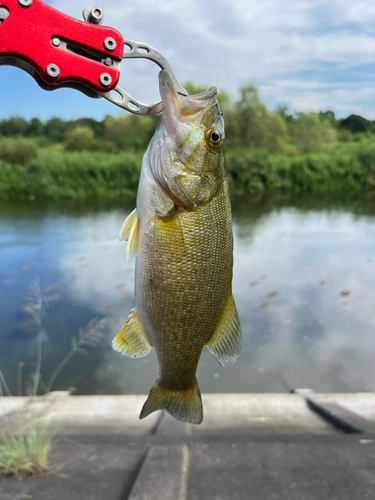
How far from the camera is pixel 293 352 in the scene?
41.2 ft

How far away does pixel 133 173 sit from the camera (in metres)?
20.1

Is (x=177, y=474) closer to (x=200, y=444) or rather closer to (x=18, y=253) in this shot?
(x=200, y=444)

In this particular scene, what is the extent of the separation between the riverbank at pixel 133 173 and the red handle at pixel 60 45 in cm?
1804

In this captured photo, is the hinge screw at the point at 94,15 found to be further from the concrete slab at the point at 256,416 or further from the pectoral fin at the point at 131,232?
the concrete slab at the point at 256,416

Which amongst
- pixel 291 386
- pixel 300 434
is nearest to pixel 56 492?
pixel 300 434

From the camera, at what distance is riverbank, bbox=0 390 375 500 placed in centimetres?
496

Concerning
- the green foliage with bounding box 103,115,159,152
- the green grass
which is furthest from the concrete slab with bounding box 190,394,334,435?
the green foliage with bounding box 103,115,159,152

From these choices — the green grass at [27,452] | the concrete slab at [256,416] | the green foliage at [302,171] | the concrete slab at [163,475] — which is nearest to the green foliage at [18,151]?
the green foliage at [302,171]

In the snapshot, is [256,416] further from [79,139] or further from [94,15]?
[79,139]

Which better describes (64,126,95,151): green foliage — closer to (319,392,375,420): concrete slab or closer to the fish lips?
(319,392,375,420): concrete slab

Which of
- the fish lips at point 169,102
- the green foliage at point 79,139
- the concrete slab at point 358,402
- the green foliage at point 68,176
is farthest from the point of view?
the green foliage at point 79,139

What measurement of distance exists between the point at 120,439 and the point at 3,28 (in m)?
5.80

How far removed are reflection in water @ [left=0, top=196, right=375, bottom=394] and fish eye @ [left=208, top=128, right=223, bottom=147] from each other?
1043cm

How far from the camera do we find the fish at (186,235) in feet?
3.75
